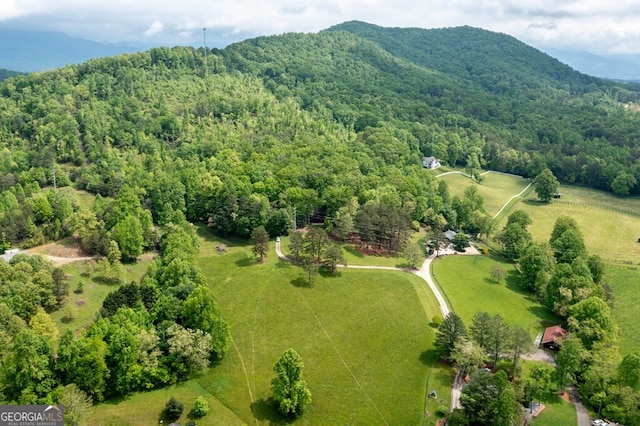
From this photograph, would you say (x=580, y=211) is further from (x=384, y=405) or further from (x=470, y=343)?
(x=384, y=405)

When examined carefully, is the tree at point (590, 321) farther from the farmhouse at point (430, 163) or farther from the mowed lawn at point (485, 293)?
the farmhouse at point (430, 163)

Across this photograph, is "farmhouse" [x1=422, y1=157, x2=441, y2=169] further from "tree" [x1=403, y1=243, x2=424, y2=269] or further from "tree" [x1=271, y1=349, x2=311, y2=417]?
"tree" [x1=271, y1=349, x2=311, y2=417]

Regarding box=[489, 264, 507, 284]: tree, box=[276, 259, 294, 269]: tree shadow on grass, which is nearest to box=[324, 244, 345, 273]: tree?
box=[276, 259, 294, 269]: tree shadow on grass

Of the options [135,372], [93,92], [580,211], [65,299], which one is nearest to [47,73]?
[93,92]

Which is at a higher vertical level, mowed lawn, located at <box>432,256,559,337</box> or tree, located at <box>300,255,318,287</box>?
tree, located at <box>300,255,318,287</box>

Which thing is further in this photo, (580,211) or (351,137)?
(351,137)

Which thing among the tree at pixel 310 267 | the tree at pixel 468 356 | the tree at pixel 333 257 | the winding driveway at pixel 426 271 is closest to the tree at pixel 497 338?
the tree at pixel 468 356

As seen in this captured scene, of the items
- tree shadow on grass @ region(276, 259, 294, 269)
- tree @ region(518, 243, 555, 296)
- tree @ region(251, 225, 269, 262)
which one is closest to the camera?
tree @ region(518, 243, 555, 296)
